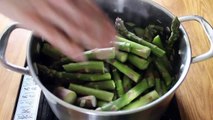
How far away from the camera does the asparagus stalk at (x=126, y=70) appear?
746 mm

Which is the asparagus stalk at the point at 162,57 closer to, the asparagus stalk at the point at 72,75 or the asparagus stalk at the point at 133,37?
the asparagus stalk at the point at 133,37

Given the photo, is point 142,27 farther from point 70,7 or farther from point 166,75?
point 70,7

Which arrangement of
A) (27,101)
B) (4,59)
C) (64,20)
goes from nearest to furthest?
1. (64,20)
2. (4,59)
3. (27,101)

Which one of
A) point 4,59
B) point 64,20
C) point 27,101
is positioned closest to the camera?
point 64,20

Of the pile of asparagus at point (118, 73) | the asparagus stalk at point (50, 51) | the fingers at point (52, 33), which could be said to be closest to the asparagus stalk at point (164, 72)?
the pile of asparagus at point (118, 73)

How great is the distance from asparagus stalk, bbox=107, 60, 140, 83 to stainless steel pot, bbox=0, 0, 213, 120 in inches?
3.5

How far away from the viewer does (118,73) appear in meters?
0.76

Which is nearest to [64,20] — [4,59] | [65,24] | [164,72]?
[65,24]

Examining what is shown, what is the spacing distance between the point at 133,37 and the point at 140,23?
0.09m

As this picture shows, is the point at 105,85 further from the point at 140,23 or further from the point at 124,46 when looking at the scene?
the point at 140,23

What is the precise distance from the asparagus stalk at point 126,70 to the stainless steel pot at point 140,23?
88 millimetres

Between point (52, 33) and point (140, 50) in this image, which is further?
point (140, 50)

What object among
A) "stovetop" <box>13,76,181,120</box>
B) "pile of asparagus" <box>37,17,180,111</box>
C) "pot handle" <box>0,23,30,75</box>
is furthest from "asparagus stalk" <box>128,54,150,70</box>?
"pot handle" <box>0,23,30,75</box>

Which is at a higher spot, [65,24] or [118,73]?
[65,24]
